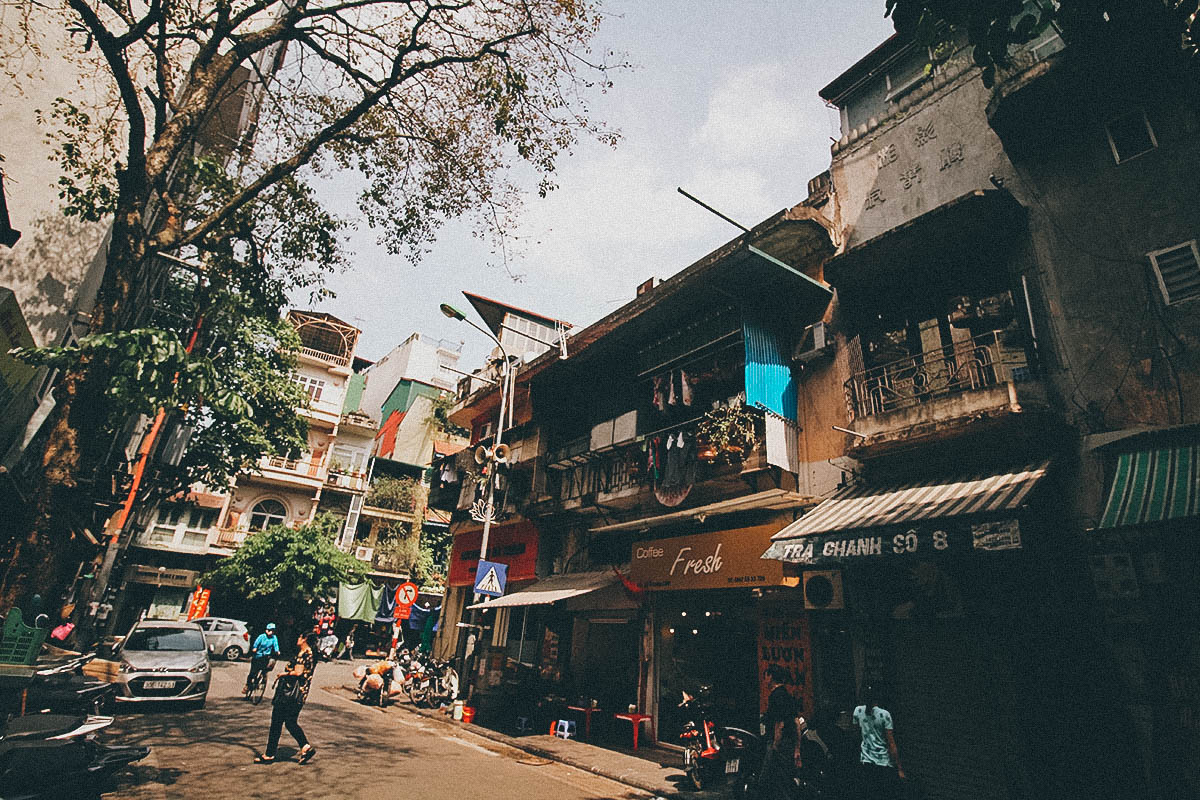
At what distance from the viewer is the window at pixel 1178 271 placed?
7.46m

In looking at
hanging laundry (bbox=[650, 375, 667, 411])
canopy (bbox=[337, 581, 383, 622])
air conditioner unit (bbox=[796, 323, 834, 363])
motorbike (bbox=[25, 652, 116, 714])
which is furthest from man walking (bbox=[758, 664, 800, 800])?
canopy (bbox=[337, 581, 383, 622])

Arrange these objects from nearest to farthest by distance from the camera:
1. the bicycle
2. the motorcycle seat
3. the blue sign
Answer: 1. the motorcycle seat
2. the blue sign
3. the bicycle

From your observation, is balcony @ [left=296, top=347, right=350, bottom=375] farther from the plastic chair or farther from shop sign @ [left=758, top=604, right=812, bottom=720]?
the plastic chair

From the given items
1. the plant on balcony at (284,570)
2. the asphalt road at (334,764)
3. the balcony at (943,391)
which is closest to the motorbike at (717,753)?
the asphalt road at (334,764)

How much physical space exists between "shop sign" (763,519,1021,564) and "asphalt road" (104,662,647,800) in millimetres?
4374

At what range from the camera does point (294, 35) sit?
29.7 feet

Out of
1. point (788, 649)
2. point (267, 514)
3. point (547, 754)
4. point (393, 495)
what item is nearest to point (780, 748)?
point (788, 649)

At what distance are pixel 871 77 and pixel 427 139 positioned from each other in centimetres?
948

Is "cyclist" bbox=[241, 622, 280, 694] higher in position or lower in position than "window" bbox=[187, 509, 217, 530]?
lower

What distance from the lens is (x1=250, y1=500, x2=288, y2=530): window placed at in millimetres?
34844

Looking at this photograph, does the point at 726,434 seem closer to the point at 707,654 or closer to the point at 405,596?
the point at 707,654

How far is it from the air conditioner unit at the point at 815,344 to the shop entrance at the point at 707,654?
489 centimetres

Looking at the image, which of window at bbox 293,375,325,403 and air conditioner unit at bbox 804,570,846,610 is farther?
window at bbox 293,375,325,403

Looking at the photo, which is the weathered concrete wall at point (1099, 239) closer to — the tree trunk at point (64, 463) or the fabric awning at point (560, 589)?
the fabric awning at point (560, 589)
